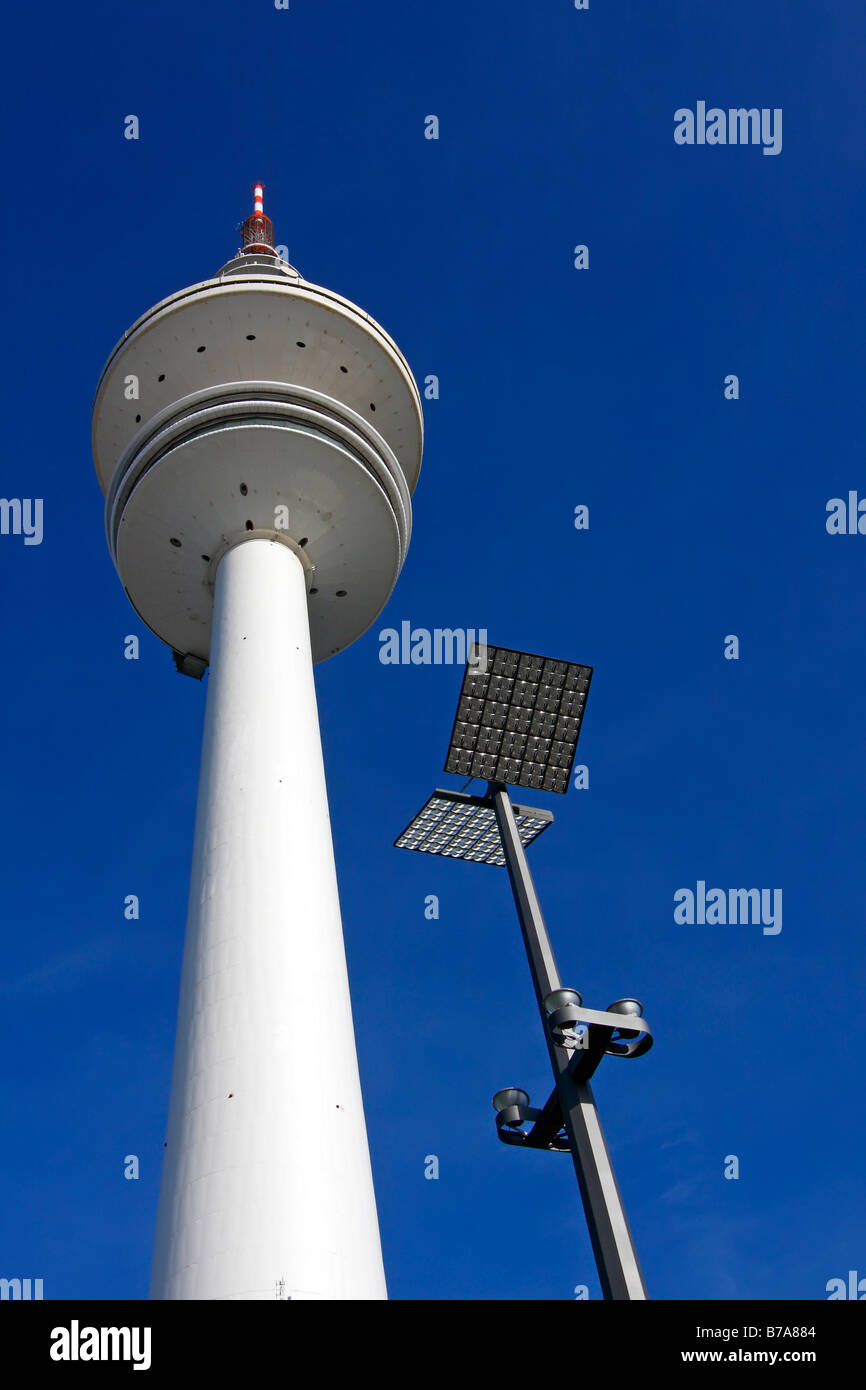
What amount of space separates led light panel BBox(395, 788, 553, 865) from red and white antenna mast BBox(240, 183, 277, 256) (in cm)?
2381

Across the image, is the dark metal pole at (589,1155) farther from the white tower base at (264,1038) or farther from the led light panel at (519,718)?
the led light panel at (519,718)

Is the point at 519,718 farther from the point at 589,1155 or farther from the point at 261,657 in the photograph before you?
the point at 589,1155

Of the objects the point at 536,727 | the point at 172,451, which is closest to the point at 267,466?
the point at 172,451

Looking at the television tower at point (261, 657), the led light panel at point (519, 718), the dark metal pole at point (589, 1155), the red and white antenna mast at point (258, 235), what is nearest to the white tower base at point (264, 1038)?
the television tower at point (261, 657)

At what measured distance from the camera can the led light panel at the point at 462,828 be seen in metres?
21.2

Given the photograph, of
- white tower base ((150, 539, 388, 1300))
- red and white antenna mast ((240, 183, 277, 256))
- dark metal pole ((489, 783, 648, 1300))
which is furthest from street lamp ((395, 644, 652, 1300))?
red and white antenna mast ((240, 183, 277, 256))

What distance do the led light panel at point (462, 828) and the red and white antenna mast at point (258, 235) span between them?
2381cm

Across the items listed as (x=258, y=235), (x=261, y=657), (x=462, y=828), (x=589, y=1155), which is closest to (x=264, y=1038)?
(x=589, y=1155)

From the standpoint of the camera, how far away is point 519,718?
23812 mm

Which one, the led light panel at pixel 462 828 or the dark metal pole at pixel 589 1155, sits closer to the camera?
the dark metal pole at pixel 589 1155
